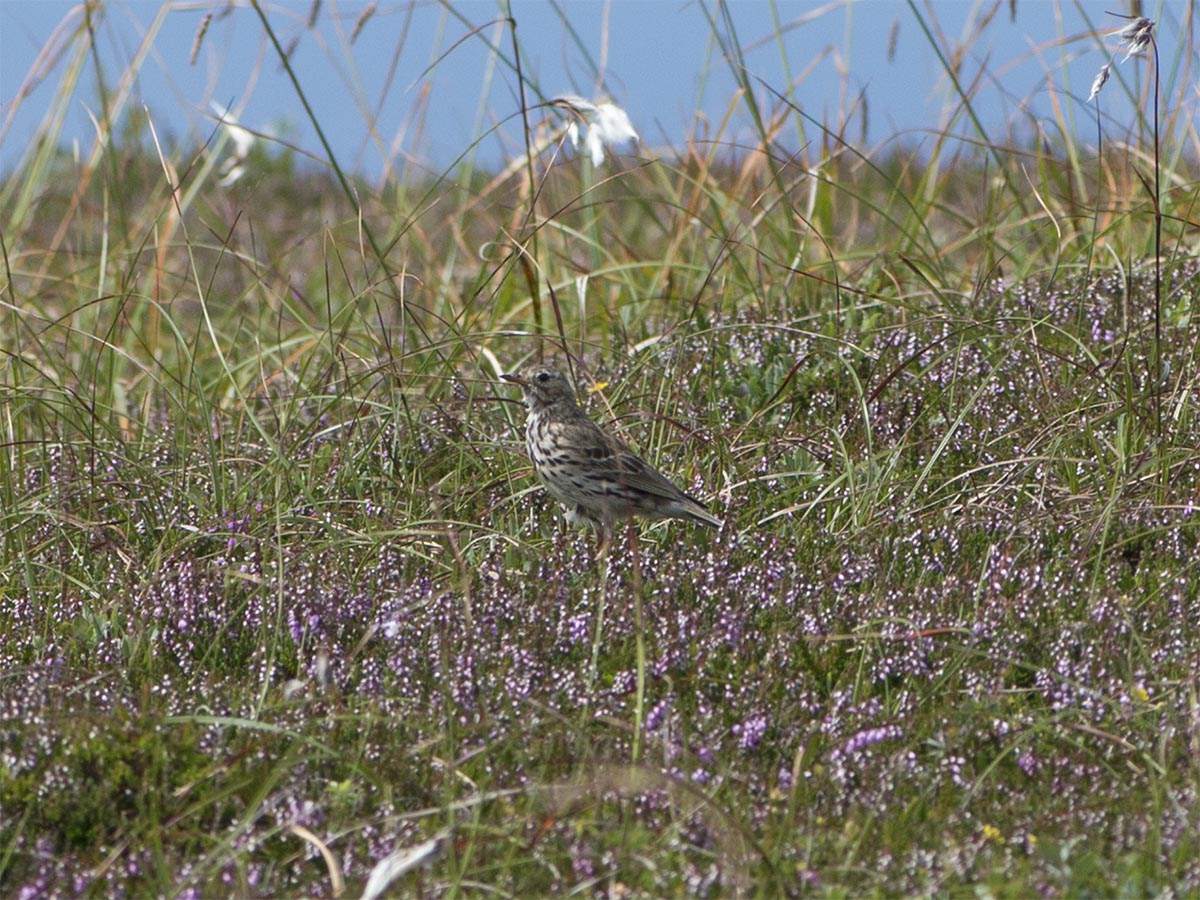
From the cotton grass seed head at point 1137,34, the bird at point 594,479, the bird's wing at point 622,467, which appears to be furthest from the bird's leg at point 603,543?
the cotton grass seed head at point 1137,34

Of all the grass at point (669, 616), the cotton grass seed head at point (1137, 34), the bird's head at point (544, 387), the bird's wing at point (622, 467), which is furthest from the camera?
the bird's head at point (544, 387)

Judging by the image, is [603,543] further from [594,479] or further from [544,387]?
[544,387]

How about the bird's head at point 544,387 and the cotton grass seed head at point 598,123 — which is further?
the bird's head at point 544,387

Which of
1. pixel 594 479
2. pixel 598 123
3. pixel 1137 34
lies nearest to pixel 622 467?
pixel 594 479

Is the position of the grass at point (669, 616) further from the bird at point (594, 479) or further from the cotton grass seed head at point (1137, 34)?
the cotton grass seed head at point (1137, 34)

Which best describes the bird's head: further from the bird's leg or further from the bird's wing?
the bird's leg

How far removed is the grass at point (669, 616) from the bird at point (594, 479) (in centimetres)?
15

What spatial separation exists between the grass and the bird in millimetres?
154

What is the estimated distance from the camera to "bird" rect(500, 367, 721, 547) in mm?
5465

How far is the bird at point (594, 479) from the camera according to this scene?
5.46m

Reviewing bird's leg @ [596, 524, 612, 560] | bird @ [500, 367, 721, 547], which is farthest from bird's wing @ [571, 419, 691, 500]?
bird's leg @ [596, 524, 612, 560]

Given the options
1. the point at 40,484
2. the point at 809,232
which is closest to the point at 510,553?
the point at 40,484

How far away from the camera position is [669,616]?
4.64 meters

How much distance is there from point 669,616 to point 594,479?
3.33 feet
